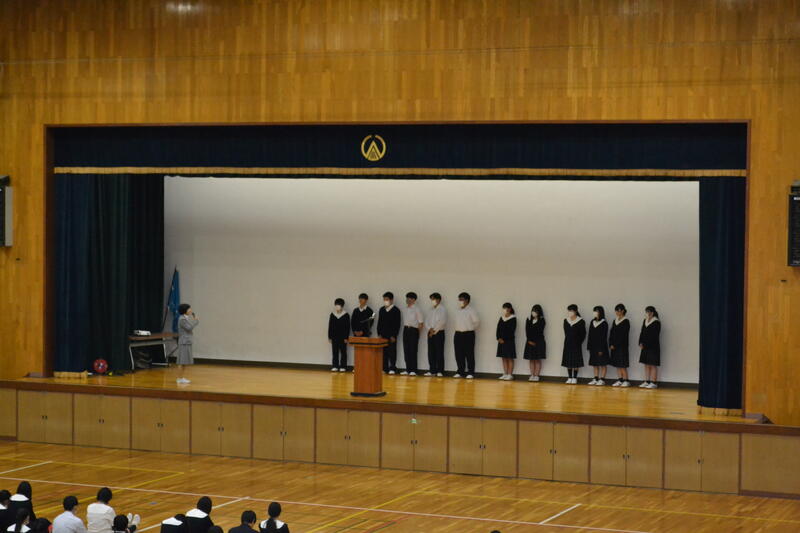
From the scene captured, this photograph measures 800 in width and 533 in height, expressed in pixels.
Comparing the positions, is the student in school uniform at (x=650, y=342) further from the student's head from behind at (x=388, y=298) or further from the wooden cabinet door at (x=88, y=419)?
the wooden cabinet door at (x=88, y=419)

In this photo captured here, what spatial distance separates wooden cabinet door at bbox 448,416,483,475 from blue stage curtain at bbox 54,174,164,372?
5.52 metres

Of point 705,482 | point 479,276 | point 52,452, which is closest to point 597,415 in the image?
point 705,482

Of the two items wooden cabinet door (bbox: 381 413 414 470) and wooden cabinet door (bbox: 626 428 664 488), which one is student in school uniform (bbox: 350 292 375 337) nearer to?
wooden cabinet door (bbox: 381 413 414 470)

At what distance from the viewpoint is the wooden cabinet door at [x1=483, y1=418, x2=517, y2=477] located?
14164 millimetres

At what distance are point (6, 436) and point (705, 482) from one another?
923cm

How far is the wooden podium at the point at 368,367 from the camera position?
49.6ft

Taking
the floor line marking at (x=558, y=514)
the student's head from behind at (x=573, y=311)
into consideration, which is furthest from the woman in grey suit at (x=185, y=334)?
the floor line marking at (x=558, y=514)

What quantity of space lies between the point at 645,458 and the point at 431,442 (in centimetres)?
256

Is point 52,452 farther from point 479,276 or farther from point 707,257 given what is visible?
point 707,257

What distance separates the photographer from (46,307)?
53.7ft

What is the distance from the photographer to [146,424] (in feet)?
51.3

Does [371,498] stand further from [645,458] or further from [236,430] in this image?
[645,458]

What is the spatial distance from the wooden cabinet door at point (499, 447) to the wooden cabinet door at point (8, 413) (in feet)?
21.4

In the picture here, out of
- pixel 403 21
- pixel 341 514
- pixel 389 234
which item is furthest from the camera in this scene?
pixel 389 234
